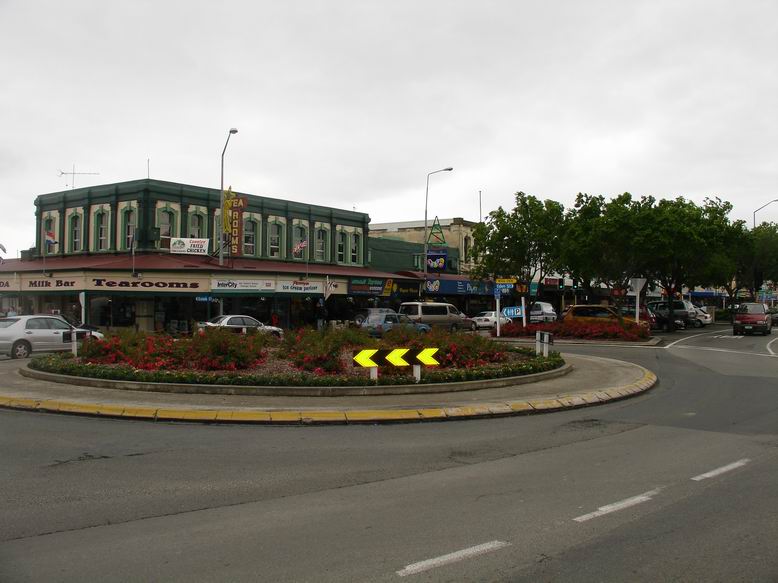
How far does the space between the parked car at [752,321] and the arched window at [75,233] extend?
1558 inches

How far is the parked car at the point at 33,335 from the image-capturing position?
2103 centimetres

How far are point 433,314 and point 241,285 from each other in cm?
1030

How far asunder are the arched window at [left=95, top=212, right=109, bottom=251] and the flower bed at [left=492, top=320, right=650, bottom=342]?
2304 centimetres

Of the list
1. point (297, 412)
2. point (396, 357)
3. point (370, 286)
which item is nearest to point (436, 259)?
point (370, 286)

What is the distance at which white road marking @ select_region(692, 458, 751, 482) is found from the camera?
23.9 feet

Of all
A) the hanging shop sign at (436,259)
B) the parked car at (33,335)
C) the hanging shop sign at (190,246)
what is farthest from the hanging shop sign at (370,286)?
the parked car at (33,335)

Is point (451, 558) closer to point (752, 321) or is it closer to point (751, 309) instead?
point (752, 321)

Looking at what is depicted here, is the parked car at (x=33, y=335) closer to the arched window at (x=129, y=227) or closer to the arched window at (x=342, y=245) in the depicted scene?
the arched window at (x=129, y=227)

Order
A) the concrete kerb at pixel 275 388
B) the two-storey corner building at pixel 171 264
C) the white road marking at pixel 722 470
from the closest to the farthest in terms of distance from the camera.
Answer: the white road marking at pixel 722 470 → the concrete kerb at pixel 275 388 → the two-storey corner building at pixel 171 264

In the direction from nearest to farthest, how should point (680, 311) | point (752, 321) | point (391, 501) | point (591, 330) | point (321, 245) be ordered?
1. point (391, 501)
2. point (591, 330)
3. point (752, 321)
4. point (321, 245)
5. point (680, 311)

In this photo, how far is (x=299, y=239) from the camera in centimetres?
4094

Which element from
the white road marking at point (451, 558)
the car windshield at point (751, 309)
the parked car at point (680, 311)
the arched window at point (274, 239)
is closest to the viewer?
the white road marking at point (451, 558)

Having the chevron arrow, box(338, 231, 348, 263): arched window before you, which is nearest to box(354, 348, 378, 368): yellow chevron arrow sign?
the chevron arrow

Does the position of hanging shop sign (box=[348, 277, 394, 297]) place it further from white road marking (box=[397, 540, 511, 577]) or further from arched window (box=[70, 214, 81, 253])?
white road marking (box=[397, 540, 511, 577])
